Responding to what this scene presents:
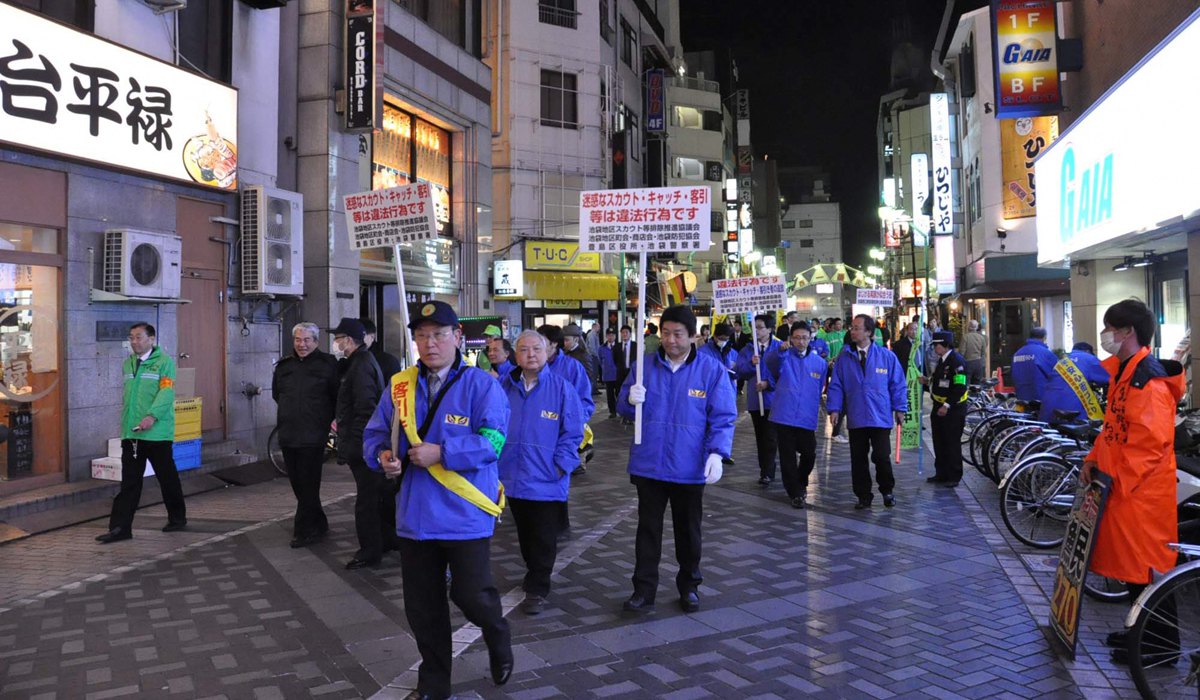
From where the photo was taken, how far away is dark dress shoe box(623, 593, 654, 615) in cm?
592

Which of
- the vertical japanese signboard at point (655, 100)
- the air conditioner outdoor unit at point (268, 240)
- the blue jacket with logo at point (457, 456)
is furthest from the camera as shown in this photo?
the vertical japanese signboard at point (655, 100)

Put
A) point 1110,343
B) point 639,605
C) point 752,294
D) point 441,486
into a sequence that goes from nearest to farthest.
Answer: point 441,486
point 1110,343
point 639,605
point 752,294

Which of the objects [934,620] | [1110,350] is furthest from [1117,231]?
[934,620]

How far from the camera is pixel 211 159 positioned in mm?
12062

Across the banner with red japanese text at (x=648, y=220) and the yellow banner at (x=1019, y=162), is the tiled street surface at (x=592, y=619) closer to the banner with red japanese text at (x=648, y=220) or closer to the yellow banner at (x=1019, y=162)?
the banner with red japanese text at (x=648, y=220)

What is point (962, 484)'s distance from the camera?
11.2 m

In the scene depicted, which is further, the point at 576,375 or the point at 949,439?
the point at 949,439

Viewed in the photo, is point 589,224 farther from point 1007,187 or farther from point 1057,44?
point 1007,187

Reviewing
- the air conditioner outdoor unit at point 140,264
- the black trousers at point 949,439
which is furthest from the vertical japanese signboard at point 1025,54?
the air conditioner outdoor unit at point 140,264

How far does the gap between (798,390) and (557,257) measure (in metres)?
19.8

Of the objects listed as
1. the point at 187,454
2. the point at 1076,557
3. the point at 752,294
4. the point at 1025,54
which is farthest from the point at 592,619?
the point at 1025,54

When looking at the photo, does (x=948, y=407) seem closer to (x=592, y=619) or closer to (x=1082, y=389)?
(x=1082, y=389)

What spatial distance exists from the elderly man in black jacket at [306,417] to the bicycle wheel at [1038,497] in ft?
20.7

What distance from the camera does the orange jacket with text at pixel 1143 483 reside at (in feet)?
15.6
